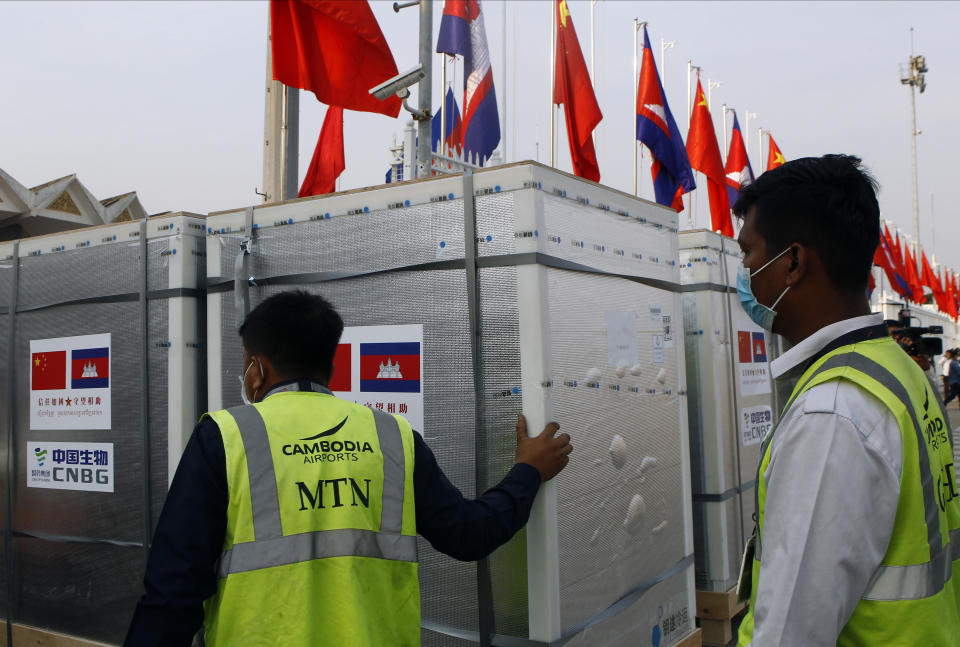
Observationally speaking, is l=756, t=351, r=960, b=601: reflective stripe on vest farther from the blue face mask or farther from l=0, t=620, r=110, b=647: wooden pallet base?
l=0, t=620, r=110, b=647: wooden pallet base

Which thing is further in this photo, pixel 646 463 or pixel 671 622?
pixel 671 622

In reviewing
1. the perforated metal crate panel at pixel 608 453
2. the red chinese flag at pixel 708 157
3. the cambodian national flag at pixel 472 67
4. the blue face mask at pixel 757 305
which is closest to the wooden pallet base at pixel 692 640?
the perforated metal crate panel at pixel 608 453

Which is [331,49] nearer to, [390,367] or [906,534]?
[390,367]

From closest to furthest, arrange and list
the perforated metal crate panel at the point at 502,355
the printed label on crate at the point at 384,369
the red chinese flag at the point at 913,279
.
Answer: the perforated metal crate panel at the point at 502,355
the printed label on crate at the point at 384,369
the red chinese flag at the point at 913,279

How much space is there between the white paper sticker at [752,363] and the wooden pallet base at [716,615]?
1.28 metres

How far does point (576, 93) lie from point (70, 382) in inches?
231

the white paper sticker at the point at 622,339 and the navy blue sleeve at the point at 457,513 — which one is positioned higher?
the white paper sticker at the point at 622,339

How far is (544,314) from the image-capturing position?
109 inches

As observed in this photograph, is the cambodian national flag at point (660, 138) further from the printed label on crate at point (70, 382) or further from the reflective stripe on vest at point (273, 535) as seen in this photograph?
the reflective stripe on vest at point (273, 535)

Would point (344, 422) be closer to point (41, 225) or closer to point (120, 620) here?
point (120, 620)

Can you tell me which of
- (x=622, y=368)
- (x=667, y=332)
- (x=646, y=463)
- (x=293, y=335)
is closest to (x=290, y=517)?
(x=293, y=335)

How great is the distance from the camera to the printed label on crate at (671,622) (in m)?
3.42

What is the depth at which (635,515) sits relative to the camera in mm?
3299

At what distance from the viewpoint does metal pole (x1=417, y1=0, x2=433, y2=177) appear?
4523 mm
